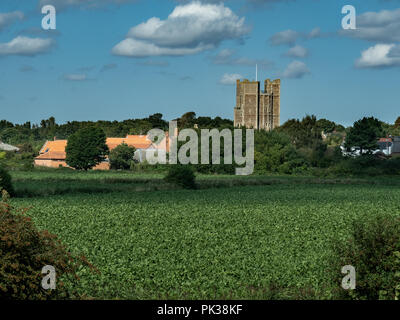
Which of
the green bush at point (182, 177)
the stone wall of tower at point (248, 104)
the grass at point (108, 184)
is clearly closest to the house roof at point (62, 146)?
the grass at point (108, 184)

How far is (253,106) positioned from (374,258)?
14836cm

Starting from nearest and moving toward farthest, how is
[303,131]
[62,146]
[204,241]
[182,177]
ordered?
1. [204,241]
2. [182,177]
3. [62,146]
4. [303,131]

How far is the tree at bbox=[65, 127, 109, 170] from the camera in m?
87.9

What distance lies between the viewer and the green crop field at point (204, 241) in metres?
15.2

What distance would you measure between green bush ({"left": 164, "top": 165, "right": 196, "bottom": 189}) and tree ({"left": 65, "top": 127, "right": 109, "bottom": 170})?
3498 cm

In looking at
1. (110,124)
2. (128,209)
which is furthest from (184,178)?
(110,124)

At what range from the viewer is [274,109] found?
169500 mm

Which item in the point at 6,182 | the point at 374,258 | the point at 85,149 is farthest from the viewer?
the point at 85,149

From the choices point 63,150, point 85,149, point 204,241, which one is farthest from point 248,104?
point 204,241

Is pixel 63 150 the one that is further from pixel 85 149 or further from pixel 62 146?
pixel 85 149

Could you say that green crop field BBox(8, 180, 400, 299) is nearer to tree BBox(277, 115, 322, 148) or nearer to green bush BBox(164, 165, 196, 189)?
green bush BBox(164, 165, 196, 189)

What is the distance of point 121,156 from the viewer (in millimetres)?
84562

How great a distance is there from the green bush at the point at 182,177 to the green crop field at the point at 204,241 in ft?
46.2

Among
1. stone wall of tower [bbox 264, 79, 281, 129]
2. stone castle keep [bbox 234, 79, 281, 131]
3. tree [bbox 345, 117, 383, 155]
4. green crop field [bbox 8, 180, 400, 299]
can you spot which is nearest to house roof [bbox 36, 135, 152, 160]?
tree [bbox 345, 117, 383, 155]
